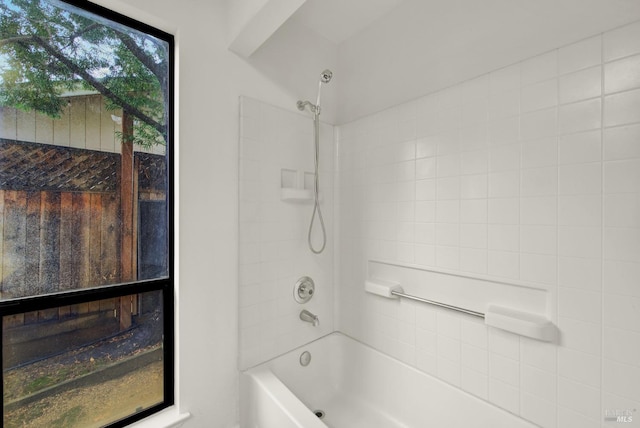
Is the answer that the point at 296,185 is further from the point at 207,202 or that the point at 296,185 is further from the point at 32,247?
the point at 32,247

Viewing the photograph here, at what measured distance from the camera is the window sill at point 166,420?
119 centimetres

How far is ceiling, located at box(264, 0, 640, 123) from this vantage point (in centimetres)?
103

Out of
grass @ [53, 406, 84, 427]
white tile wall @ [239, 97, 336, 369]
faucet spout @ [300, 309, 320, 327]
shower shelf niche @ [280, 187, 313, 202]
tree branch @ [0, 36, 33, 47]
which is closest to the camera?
tree branch @ [0, 36, 33, 47]

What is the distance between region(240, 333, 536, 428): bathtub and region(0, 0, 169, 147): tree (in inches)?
56.3

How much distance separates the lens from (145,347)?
1.25 meters

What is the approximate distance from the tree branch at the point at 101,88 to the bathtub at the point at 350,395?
4.62 ft

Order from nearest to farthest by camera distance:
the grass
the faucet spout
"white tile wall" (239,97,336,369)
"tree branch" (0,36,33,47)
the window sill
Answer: "tree branch" (0,36,33,47)
the grass
the window sill
"white tile wall" (239,97,336,369)
the faucet spout

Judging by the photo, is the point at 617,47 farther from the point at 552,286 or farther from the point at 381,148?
the point at 381,148

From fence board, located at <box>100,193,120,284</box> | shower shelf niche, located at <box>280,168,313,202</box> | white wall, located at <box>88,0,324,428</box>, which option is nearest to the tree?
white wall, located at <box>88,0,324,428</box>

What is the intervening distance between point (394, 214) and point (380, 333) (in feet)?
2.58

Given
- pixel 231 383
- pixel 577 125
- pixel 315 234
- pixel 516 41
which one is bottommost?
pixel 231 383

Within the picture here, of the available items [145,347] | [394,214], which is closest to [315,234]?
[394,214]

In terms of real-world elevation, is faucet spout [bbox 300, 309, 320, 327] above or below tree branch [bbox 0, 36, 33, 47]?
below

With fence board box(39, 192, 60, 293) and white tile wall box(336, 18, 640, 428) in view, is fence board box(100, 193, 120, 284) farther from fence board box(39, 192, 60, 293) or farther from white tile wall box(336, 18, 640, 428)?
white tile wall box(336, 18, 640, 428)
